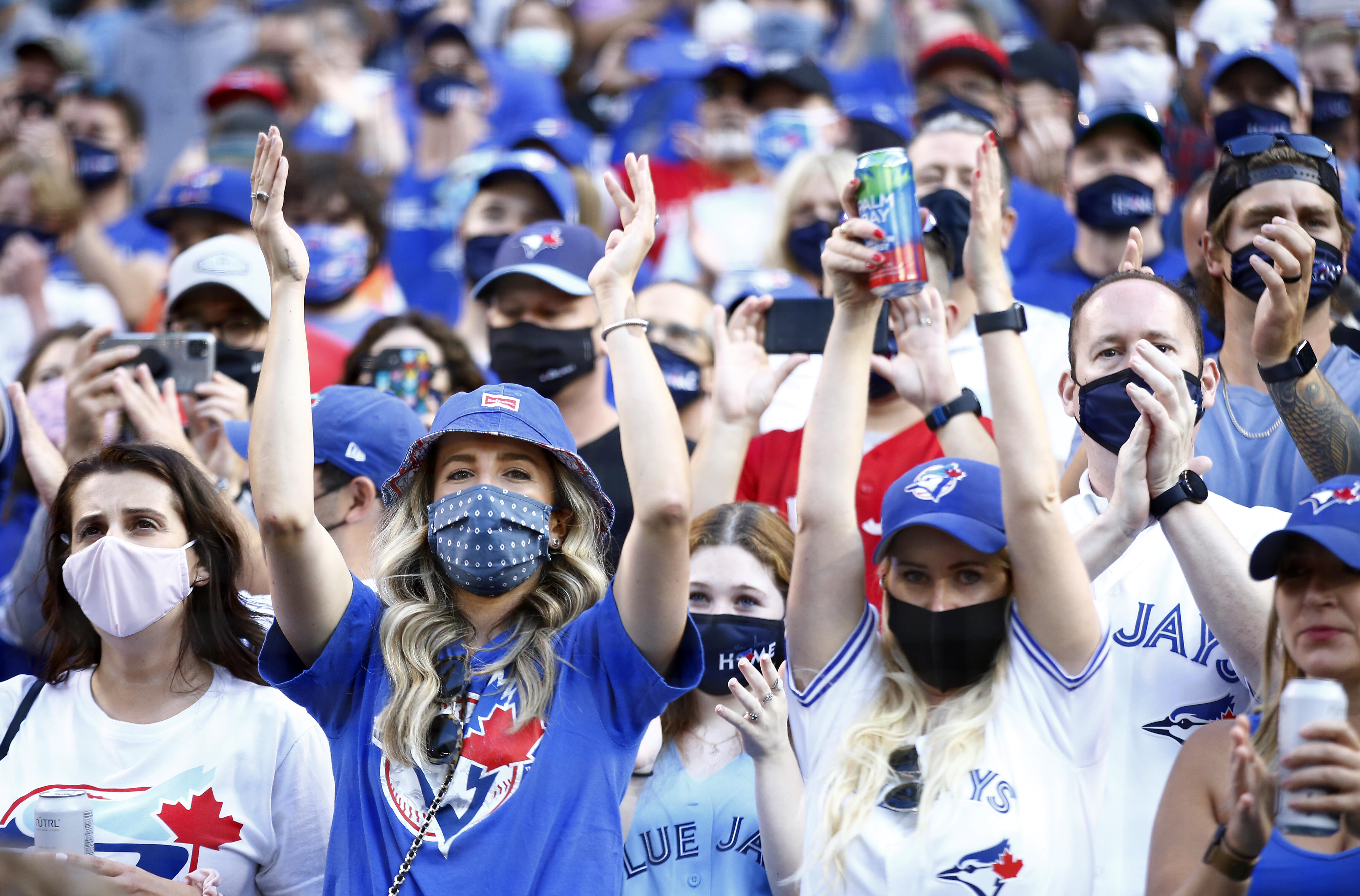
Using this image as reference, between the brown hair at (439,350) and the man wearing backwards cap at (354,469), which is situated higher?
the brown hair at (439,350)

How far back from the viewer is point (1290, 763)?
283 cm

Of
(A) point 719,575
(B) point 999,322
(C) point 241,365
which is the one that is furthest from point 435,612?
(C) point 241,365

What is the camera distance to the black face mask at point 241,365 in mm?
5449

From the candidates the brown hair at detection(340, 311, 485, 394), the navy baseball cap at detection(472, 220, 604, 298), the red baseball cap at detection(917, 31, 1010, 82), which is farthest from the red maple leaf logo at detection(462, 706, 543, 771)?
the red baseball cap at detection(917, 31, 1010, 82)

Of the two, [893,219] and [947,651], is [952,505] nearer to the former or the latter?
[947,651]

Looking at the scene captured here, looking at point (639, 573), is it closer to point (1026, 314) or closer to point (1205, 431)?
point (1205, 431)

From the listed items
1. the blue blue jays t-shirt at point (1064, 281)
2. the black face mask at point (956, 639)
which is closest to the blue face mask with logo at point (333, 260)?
the blue blue jays t-shirt at point (1064, 281)

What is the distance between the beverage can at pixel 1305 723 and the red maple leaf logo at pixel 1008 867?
56cm

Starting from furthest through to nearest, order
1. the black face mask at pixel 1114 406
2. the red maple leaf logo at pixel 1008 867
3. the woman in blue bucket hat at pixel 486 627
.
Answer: the black face mask at pixel 1114 406 → the woman in blue bucket hat at pixel 486 627 → the red maple leaf logo at pixel 1008 867

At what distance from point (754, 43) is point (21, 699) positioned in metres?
7.22

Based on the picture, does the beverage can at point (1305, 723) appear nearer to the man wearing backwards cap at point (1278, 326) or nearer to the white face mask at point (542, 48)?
the man wearing backwards cap at point (1278, 326)

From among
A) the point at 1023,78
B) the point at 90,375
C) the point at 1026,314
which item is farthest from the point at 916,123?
the point at 90,375

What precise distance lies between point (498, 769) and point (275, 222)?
136cm

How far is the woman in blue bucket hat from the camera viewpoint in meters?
3.40
